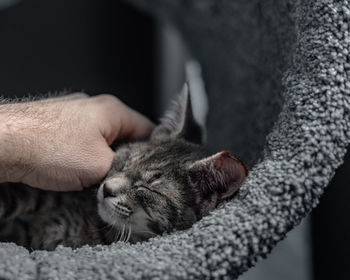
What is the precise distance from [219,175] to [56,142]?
0.39 metres

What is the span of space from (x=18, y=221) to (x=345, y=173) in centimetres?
91

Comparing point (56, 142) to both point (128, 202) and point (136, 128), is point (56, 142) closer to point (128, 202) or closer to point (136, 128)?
point (128, 202)

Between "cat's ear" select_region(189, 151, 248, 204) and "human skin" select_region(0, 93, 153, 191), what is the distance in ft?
0.83

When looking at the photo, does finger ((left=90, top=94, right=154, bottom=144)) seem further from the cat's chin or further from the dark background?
the dark background

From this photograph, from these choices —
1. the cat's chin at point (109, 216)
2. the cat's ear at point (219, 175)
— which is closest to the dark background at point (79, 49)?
the cat's chin at point (109, 216)

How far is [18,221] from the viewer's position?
127 cm

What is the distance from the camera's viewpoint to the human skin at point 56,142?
103 cm

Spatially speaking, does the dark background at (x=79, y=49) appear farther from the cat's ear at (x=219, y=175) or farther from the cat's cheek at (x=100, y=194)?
the cat's ear at (x=219, y=175)

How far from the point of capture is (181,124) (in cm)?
146

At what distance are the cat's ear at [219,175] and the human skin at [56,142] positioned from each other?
252mm

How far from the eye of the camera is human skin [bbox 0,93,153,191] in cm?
103

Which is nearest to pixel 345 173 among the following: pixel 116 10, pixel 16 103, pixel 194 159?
pixel 194 159

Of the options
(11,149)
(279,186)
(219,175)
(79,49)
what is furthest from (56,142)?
(79,49)

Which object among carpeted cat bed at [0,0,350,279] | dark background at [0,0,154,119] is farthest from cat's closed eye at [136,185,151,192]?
dark background at [0,0,154,119]
